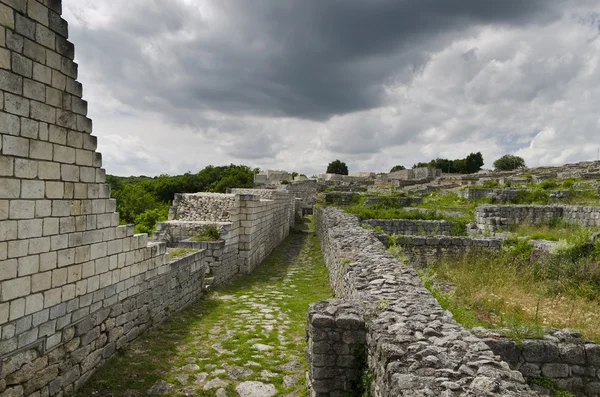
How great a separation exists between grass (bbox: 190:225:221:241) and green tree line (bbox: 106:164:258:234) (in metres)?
6.50

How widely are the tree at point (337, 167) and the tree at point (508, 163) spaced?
35785mm

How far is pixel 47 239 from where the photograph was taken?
14.7 ft

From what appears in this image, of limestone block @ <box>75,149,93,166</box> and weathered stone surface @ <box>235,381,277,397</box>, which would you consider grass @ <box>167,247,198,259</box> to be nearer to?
limestone block @ <box>75,149,93,166</box>

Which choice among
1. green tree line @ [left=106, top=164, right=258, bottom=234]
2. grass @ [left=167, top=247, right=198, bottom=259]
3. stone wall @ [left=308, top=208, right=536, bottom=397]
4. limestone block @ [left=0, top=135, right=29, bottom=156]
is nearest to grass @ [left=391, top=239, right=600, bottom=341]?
stone wall @ [left=308, top=208, right=536, bottom=397]

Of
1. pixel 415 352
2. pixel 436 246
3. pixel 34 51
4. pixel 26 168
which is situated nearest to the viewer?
pixel 415 352

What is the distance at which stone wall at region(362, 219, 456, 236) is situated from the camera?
14.5 meters

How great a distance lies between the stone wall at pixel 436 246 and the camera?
10766 millimetres

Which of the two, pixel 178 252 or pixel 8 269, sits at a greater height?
pixel 8 269

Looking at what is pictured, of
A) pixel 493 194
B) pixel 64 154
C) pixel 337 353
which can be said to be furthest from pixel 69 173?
pixel 493 194

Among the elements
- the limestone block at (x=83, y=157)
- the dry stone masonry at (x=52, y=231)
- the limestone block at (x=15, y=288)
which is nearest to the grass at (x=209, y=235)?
the dry stone masonry at (x=52, y=231)

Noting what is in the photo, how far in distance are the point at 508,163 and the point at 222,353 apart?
97.4 m

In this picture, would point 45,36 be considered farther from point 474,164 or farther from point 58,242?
point 474,164

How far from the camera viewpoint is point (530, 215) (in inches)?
593

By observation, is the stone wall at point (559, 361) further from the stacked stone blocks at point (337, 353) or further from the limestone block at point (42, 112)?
the limestone block at point (42, 112)
